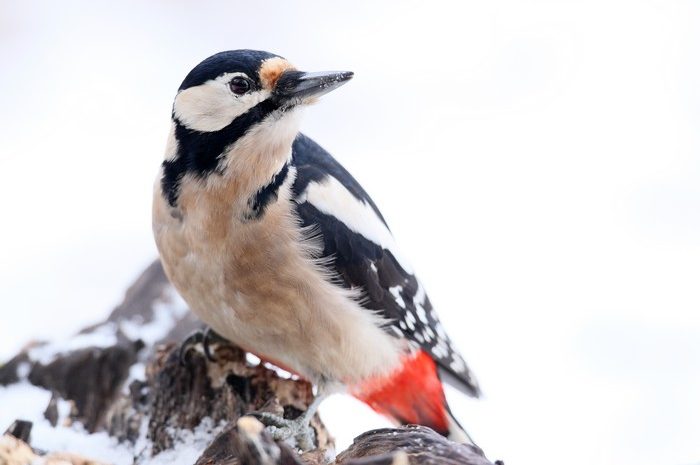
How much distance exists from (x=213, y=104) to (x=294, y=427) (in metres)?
0.90

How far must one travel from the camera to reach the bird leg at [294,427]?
300 centimetres

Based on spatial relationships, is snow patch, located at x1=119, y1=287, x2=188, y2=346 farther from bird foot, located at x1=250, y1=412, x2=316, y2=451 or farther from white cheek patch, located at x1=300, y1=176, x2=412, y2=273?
white cheek patch, located at x1=300, y1=176, x2=412, y2=273

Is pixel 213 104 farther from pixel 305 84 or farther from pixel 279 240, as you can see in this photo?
pixel 279 240

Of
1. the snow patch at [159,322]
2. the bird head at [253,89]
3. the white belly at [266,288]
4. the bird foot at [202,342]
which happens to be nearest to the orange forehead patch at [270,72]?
the bird head at [253,89]

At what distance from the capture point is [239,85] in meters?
2.89

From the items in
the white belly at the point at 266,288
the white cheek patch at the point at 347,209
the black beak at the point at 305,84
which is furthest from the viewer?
the white cheek patch at the point at 347,209

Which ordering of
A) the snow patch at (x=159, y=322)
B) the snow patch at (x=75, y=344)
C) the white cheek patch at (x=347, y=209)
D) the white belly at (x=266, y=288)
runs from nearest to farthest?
the white belly at (x=266, y=288) → the white cheek patch at (x=347, y=209) → the snow patch at (x=75, y=344) → the snow patch at (x=159, y=322)

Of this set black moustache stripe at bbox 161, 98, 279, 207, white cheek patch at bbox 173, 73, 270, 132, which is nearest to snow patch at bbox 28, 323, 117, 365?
black moustache stripe at bbox 161, 98, 279, 207

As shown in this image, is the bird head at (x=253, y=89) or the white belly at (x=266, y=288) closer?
the bird head at (x=253, y=89)

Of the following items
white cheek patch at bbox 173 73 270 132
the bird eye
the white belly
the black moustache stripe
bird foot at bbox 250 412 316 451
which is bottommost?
bird foot at bbox 250 412 316 451

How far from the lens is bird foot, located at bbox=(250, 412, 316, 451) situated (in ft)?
9.86

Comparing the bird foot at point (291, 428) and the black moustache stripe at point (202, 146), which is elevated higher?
the black moustache stripe at point (202, 146)

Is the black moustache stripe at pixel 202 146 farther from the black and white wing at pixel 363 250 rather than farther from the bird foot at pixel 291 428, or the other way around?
the bird foot at pixel 291 428

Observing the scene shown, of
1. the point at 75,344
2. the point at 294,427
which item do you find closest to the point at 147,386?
the point at 75,344
